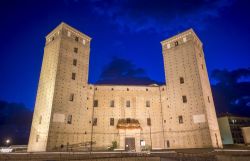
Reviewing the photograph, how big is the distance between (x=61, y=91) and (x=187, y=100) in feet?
59.3

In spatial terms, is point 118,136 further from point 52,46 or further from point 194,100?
point 52,46

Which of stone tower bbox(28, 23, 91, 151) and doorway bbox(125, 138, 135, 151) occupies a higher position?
stone tower bbox(28, 23, 91, 151)

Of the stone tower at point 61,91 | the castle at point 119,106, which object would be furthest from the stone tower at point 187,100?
the stone tower at point 61,91

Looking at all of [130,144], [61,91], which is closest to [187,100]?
[130,144]

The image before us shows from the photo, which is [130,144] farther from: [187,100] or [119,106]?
[187,100]

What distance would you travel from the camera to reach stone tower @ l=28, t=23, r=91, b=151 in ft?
81.0

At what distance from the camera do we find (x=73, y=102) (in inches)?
1086

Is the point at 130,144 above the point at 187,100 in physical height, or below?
below

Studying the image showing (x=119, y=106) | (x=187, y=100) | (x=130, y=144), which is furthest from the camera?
(x=119, y=106)

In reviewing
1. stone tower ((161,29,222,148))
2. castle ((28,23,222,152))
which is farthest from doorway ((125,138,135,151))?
stone tower ((161,29,222,148))

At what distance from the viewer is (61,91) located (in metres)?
26.7

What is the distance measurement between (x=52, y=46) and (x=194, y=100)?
911 inches

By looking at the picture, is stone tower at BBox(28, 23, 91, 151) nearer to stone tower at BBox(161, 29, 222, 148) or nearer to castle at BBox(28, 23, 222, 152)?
castle at BBox(28, 23, 222, 152)

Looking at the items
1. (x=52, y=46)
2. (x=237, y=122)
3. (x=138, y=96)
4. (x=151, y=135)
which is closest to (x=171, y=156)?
(x=151, y=135)
